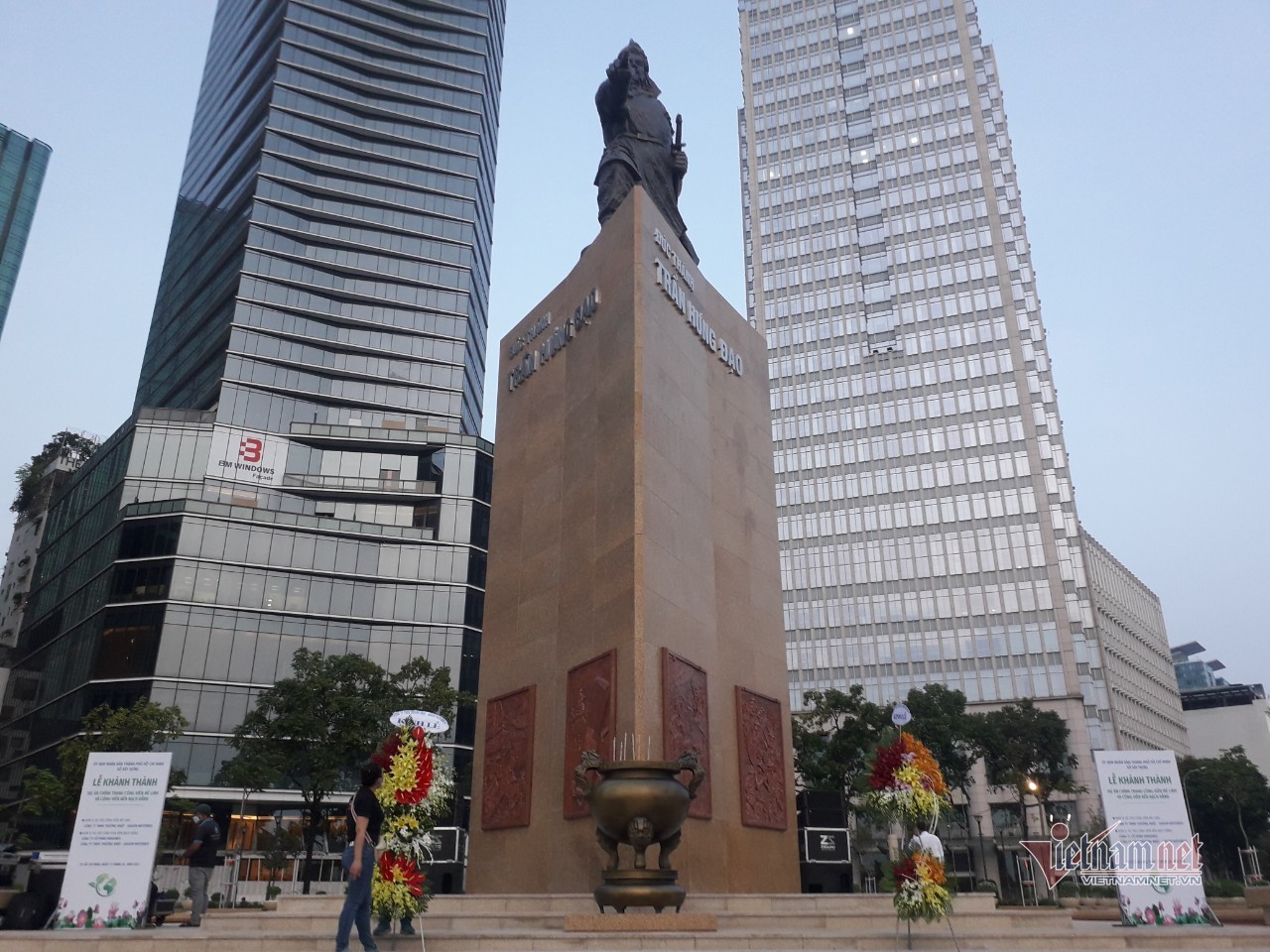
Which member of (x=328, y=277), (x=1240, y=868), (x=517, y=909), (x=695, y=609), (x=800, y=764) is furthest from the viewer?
(x=328, y=277)

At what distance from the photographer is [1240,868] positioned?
2685 inches

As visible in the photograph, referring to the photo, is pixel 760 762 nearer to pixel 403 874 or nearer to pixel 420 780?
pixel 420 780

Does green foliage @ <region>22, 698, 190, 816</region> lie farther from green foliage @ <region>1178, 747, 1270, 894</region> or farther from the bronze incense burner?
green foliage @ <region>1178, 747, 1270, 894</region>

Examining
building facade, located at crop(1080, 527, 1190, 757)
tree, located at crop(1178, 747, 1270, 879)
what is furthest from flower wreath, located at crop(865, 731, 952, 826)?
building facade, located at crop(1080, 527, 1190, 757)

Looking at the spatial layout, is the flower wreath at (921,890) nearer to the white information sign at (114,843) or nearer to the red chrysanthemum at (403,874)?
the red chrysanthemum at (403,874)

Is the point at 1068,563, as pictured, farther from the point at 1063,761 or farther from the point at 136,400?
the point at 136,400

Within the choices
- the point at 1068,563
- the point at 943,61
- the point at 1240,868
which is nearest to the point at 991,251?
the point at 943,61

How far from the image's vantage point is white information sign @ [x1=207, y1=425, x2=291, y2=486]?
201 ft

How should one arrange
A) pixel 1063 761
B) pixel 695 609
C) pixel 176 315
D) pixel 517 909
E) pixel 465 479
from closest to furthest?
pixel 517 909 < pixel 695 609 < pixel 1063 761 < pixel 465 479 < pixel 176 315

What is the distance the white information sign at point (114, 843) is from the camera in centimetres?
1188

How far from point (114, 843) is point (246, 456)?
5422 centimetres

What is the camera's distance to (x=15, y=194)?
142000mm

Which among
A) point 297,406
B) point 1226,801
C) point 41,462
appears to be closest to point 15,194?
point 41,462

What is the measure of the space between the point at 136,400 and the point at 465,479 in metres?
43.3
